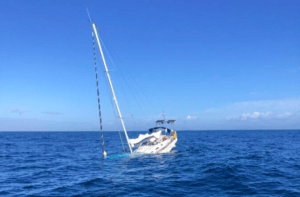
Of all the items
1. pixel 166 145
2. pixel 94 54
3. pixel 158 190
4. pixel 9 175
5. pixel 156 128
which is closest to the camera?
pixel 158 190

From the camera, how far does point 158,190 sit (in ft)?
53.3

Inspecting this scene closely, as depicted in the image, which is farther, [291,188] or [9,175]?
[9,175]

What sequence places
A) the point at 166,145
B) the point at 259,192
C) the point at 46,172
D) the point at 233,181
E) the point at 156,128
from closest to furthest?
the point at 259,192, the point at 233,181, the point at 46,172, the point at 166,145, the point at 156,128

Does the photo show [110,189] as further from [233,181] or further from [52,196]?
[233,181]

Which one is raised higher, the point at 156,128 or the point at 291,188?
the point at 156,128

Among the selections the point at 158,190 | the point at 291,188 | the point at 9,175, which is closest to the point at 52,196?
the point at 158,190

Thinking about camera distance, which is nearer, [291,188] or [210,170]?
[291,188]

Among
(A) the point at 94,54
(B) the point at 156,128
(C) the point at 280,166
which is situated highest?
(A) the point at 94,54

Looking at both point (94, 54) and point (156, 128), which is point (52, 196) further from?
point (156, 128)

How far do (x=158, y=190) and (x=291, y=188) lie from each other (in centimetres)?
1023

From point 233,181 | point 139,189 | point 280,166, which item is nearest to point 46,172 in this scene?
point 139,189

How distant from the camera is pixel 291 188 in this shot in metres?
16.0

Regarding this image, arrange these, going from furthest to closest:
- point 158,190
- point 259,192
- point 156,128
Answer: point 156,128
point 158,190
point 259,192

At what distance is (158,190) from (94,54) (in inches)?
879
